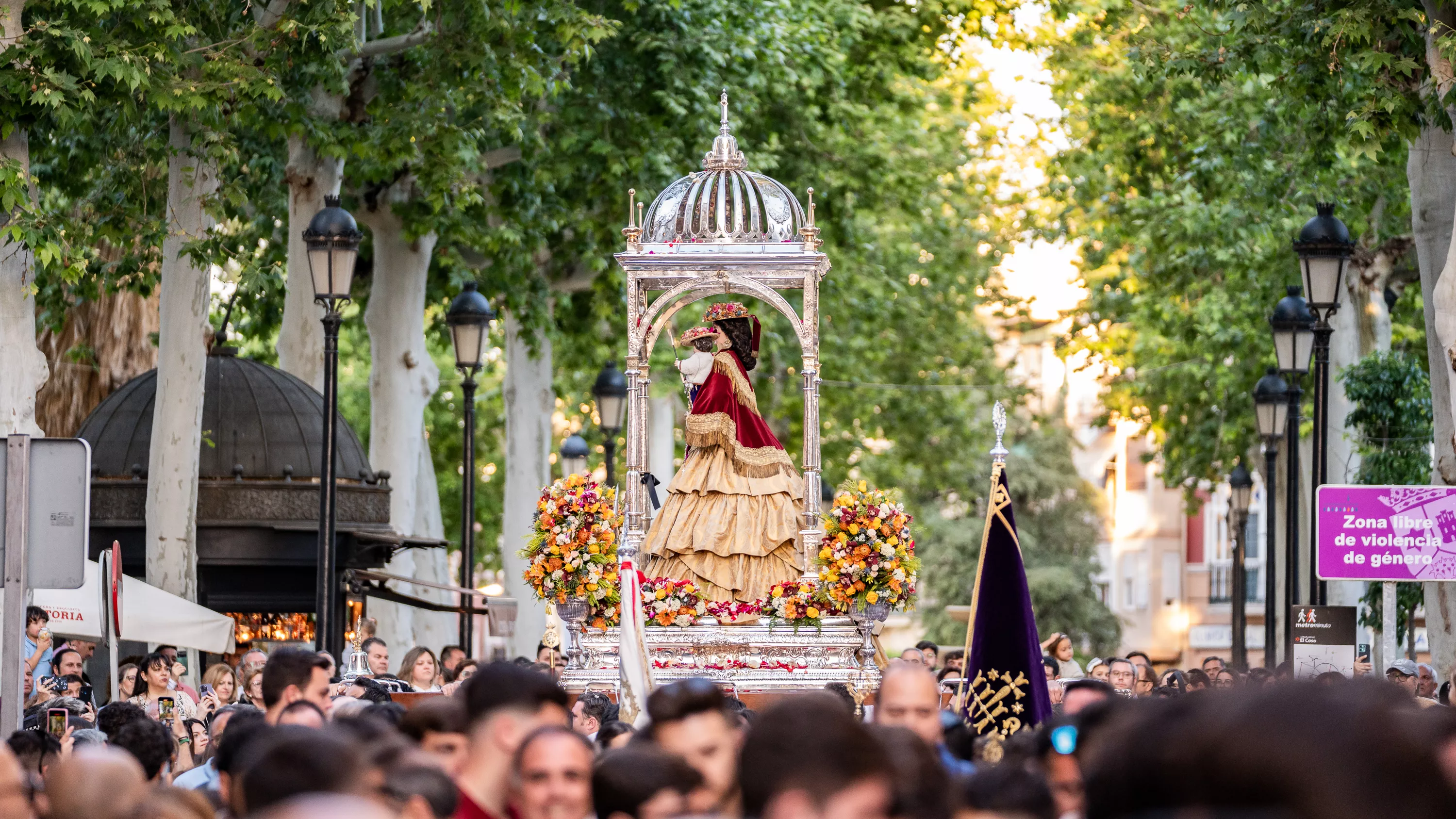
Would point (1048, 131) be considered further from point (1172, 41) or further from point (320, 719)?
point (320, 719)

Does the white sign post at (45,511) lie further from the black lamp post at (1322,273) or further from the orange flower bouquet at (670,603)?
the black lamp post at (1322,273)

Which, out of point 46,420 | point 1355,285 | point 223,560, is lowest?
point 223,560

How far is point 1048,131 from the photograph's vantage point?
1256 inches

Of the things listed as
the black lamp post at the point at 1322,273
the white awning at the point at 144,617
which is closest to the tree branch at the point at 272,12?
the white awning at the point at 144,617

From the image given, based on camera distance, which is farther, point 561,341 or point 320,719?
point 561,341

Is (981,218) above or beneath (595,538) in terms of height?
above

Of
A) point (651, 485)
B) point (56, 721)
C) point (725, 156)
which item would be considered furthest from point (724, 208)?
point (56, 721)

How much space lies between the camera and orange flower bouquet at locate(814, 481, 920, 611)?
A: 1583 centimetres

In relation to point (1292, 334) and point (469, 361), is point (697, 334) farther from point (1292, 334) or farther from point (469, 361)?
point (1292, 334)

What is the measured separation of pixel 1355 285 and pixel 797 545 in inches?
523

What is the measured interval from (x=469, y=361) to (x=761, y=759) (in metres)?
17.5

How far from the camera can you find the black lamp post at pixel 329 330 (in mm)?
17094

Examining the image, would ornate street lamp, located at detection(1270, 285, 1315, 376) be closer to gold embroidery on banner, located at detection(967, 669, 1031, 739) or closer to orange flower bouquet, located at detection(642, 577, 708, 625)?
orange flower bouquet, located at detection(642, 577, 708, 625)

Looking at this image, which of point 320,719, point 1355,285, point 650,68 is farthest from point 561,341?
point 320,719
